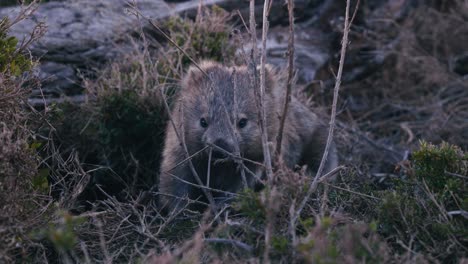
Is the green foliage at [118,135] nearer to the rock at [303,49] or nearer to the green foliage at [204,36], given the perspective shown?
the green foliage at [204,36]

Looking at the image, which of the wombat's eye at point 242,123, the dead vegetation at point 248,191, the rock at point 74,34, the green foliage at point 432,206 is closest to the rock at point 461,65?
the dead vegetation at point 248,191

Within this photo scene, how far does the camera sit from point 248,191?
440 cm

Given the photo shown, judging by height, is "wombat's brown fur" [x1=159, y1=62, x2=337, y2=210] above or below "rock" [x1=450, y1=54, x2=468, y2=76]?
above

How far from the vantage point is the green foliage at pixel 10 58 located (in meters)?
4.96

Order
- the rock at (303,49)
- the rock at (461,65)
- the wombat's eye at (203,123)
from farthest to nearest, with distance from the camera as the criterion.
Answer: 1. the rock at (461,65)
2. the rock at (303,49)
3. the wombat's eye at (203,123)

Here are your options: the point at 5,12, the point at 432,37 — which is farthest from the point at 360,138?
the point at 5,12

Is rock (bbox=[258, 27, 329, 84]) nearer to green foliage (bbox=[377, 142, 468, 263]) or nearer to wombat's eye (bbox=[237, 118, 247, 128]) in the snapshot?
wombat's eye (bbox=[237, 118, 247, 128])

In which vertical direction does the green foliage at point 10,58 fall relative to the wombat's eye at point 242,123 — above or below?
above

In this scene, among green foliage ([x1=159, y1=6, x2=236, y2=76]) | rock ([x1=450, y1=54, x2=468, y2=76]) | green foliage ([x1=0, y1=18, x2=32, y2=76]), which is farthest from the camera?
rock ([x1=450, y1=54, x2=468, y2=76])

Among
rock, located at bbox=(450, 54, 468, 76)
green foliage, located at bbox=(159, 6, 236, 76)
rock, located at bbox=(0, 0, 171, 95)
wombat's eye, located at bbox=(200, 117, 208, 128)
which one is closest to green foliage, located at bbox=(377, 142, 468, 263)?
wombat's eye, located at bbox=(200, 117, 208, 128)

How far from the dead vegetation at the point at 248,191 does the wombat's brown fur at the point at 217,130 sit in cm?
37

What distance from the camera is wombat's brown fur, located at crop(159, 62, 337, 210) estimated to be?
601 centimetres

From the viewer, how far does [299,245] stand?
3848mm

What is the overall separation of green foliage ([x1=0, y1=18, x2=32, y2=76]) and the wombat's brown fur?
135cm
